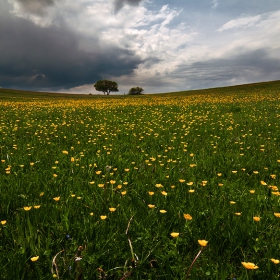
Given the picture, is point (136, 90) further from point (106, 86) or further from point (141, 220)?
point (141, 220)

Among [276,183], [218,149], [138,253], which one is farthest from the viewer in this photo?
[218,149]

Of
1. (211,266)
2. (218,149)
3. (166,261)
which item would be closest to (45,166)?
(166,261)

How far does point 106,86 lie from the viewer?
103m

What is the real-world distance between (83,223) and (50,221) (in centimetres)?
39

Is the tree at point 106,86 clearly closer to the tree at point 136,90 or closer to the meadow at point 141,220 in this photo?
the tree at point 136,90

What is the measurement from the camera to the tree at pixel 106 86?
102m

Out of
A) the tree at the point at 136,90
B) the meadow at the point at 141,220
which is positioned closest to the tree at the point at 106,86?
the tree at the point at 136,90

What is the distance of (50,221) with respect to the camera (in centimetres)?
252

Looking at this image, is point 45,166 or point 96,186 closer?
point 96,186

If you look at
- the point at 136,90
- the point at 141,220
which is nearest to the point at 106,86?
the point at 136,90

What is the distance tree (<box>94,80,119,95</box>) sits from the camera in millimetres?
102375

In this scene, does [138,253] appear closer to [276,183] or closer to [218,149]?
[276,183]

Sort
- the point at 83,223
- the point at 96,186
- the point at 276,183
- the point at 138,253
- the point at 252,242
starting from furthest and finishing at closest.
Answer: the point at 276,183, the point at 96,186, the point at 83,223, the point at 252,242, the point at 138,253

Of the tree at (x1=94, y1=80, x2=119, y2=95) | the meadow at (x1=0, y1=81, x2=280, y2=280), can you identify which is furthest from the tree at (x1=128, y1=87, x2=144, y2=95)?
the meadow at (x1=0, y1=81, x2=280, y2=280)
